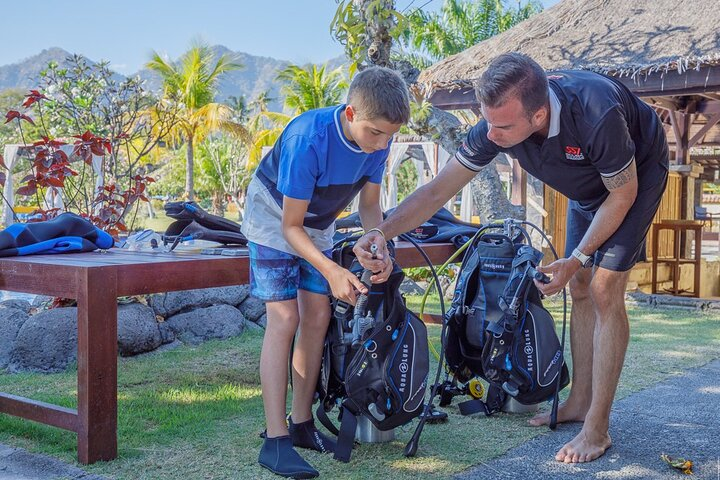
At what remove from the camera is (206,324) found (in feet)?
19.1

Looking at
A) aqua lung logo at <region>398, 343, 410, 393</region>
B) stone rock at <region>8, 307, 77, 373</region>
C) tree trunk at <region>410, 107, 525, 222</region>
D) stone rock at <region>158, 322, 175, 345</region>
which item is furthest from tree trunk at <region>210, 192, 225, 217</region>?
aqua lung logo at <region>398, 343, 410, 393</region>

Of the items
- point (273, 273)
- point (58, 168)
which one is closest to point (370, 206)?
point (273, 273)

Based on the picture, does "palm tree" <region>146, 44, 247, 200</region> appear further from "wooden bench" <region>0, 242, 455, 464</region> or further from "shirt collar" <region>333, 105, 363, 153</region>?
"shirt collar" <region>333, 105, 363, 153</region>

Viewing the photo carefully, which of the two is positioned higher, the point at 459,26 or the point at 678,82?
the point at 459,26

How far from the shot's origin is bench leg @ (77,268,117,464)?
110 inches

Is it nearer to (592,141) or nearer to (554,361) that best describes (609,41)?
(554,361)

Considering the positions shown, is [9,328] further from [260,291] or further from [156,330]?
[260,291]

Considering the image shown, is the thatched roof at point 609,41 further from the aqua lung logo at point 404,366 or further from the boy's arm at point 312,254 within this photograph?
the boy's arm at point 312,254

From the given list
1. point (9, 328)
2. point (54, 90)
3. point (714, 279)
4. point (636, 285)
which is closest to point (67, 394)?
point (9, 328)

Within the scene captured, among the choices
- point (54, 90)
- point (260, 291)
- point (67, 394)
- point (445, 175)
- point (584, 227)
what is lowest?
point (67, 394)

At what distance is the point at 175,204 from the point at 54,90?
3.61 meters

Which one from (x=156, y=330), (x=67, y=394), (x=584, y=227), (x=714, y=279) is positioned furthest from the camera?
(x=714, y=279)

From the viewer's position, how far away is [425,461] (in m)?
2.96

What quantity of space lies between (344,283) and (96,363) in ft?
3.27
